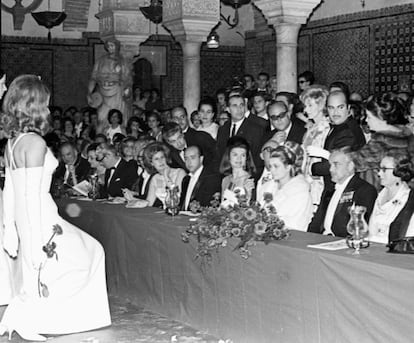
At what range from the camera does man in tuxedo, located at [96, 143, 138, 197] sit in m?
9.19

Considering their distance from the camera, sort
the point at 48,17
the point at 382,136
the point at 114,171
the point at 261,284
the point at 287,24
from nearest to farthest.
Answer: the point at 261,284, the point at 382,136, the point at 114,171, the point at 287,24, the point at 48,17

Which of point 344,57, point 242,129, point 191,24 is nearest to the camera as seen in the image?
point 242,129

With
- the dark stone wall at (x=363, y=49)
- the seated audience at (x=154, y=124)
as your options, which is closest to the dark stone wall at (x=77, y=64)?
the dark stone wall at (x=363, y=49)

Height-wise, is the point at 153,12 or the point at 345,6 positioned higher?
the point at 345,6

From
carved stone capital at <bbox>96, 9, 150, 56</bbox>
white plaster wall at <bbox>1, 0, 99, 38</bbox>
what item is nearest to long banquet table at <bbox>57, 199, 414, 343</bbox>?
carved stone capital at <bbox>96, 9, 150, 56</bbox>

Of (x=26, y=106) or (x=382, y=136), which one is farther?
(x=382, y=136)

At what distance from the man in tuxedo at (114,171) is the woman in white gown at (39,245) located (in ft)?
9.25

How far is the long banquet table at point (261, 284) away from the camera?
176 inches

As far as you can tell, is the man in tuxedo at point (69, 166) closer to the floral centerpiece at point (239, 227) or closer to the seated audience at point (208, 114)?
the seated audience at point (208, 114)

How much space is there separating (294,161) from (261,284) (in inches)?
54.4

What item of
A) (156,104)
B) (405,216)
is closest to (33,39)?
(156,104)

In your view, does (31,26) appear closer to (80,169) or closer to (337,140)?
(80,169)

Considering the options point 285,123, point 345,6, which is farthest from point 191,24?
point 285,123

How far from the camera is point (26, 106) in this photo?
18.8 feet
